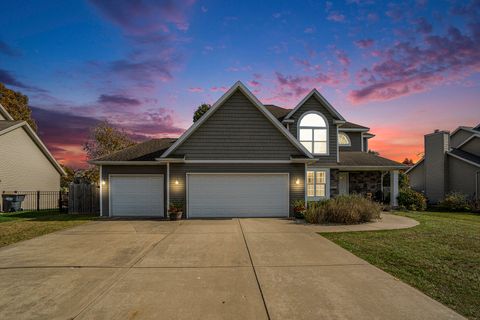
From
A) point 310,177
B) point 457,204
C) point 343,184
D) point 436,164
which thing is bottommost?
point 457,204

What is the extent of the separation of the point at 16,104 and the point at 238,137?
32659mm

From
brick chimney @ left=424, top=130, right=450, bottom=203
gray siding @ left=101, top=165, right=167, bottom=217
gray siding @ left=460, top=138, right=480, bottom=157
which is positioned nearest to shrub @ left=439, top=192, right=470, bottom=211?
brick chimney @ left=424, top=130, right=450, bottom=203

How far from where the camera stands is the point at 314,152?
17.2 m

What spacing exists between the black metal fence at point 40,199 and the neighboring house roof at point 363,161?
1888cm

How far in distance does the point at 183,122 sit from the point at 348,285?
23.4 metres

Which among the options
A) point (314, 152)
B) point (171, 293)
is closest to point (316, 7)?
point (314, 152)

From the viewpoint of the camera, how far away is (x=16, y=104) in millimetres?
32031

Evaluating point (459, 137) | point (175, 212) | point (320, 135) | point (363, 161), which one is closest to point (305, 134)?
point (320, 135)

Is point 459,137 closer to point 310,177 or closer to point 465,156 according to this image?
point 465,156

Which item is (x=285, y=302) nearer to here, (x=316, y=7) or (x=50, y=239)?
(x=50, y=239)

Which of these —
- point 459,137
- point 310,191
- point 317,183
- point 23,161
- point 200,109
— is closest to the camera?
point 310,191

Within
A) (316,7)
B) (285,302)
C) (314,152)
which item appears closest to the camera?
(285,302)

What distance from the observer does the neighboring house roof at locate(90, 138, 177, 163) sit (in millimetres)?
14781

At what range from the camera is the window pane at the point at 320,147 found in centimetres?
1716
